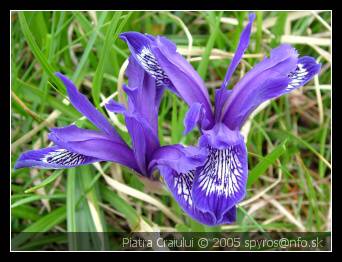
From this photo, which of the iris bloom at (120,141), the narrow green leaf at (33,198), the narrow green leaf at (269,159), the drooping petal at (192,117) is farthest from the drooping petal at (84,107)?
the narrow green leaf at (33,198)

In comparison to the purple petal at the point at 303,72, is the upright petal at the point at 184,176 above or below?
below

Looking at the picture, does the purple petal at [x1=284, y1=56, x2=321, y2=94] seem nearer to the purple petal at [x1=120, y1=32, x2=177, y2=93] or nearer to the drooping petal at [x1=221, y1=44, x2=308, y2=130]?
the drooping petal at [x1=221, y1=44, x2=308, y2=130]

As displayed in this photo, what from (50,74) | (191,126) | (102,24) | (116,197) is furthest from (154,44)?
(116,197)

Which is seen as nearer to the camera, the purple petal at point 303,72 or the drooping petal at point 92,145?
the drooping petal at point 92,145

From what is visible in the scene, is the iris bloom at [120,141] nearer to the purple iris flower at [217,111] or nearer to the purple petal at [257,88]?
the purple iris flower at [217,111]
